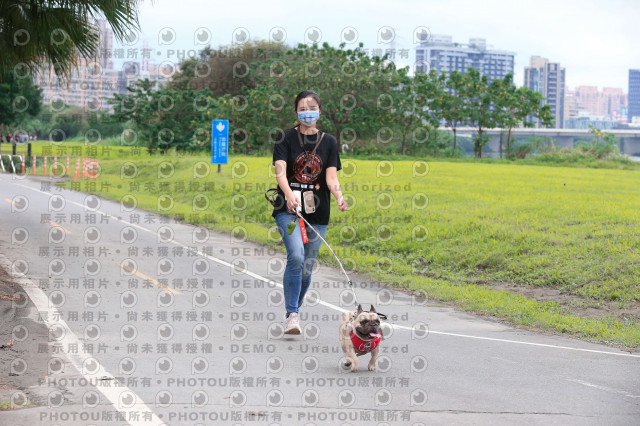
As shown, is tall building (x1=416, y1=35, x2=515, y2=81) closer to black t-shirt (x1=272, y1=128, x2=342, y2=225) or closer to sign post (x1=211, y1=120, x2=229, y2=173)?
sign post (x1=211, y1=120, x2=229, y2=173)

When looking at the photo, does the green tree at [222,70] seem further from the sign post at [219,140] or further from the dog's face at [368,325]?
the dog's face at [368,325]

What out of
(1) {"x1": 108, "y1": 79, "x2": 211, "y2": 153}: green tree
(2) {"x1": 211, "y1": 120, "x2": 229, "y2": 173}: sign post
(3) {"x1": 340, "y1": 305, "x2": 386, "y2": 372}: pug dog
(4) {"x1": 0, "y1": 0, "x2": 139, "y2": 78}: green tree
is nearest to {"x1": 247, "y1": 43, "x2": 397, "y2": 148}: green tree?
(1) {"x1": 108, "y1": 79, "x2": 211, "y2": 153}: green tree

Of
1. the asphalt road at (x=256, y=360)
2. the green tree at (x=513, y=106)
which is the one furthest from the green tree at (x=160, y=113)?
the asphalt road at (x=256, y=360)

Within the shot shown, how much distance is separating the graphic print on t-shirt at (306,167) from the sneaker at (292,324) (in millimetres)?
1294

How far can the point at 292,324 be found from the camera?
766 centimetres

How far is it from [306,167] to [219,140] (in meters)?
19.7

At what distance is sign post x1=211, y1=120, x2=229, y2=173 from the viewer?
26.5 m

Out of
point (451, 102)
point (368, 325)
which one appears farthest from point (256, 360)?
point (451, 102)

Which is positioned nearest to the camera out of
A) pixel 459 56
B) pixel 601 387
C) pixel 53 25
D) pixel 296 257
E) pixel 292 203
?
pixel 601 387

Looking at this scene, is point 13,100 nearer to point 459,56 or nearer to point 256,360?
point 256,360

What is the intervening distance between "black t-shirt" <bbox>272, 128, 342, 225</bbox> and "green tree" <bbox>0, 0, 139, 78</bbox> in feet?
20.1

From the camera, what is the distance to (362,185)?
2267 cm

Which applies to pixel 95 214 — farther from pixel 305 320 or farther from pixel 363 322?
pixel 363 322

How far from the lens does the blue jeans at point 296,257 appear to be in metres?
7.51
